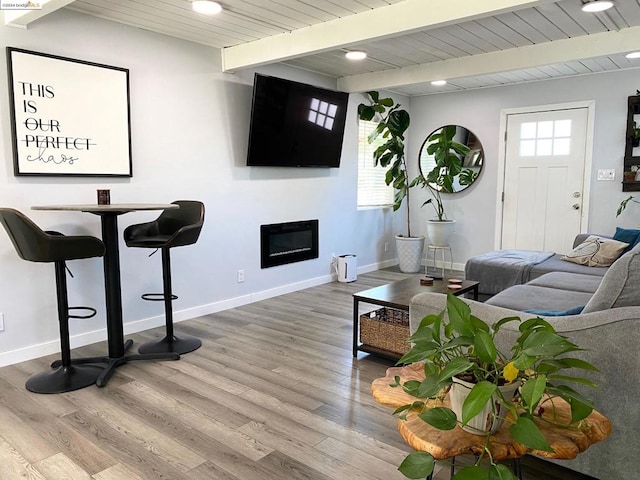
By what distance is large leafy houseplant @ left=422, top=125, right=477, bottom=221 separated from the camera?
6.01m

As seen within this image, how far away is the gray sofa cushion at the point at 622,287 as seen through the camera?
1.87m

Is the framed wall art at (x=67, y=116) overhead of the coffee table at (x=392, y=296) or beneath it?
overhead

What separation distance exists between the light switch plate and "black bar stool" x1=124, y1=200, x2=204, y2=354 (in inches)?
172

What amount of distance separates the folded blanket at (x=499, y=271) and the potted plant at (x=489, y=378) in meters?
3.18

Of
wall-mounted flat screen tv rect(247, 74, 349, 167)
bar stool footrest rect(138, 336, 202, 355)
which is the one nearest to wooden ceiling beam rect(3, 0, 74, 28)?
wall-mounted flat screen tv rect(247, 74, 349, 167)

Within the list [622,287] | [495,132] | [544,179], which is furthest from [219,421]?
[495,132]

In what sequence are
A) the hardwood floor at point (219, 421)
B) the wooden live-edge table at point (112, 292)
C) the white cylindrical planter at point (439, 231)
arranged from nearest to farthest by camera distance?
the hardwood floor at point (219, 421), the wooden live-edge table at point (112, 292), the white cylindrical planter at point (439, 231)

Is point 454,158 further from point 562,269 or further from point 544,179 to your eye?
point 562,269

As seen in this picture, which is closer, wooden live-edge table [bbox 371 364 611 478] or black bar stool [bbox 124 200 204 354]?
wooden live-edge table [bbox 371 364 611 478]

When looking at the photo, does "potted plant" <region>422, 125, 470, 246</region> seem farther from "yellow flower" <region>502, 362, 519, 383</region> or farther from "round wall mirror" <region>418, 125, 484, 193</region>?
"yellow flower" <region>502, 362, 519, 383</region>

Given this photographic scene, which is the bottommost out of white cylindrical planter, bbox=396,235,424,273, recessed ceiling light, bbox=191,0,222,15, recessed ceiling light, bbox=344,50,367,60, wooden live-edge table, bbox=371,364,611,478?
white cylindrical planter, bbox=396,235,424,273

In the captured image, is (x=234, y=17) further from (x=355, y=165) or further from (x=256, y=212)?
(x=355, y=165)

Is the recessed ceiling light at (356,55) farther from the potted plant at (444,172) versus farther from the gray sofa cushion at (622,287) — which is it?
the gray sofa cushion at (622,287)

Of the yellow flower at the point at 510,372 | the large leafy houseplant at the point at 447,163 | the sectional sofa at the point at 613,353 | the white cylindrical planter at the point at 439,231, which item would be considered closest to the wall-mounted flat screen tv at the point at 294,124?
the large leafy houseplant at the point at 447,163
